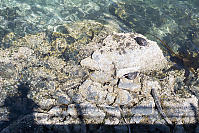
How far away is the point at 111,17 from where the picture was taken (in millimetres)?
9102

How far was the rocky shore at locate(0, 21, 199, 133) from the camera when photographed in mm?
4902

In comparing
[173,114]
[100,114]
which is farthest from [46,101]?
[173,114]

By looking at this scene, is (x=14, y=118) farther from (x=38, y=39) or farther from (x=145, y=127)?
(x=145, y=127)

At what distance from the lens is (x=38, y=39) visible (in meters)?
6.93

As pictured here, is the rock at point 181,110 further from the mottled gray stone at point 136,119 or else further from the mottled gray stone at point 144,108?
the mottled gray stone at point 136,119

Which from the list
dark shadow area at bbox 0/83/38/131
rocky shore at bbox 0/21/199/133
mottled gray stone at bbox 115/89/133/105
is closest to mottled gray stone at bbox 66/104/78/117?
rocky shore at bbox 0/21/199/133

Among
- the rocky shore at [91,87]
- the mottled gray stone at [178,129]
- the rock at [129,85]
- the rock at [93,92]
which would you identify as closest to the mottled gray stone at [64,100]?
the rocky shore at [91,87]

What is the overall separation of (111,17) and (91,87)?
497cm

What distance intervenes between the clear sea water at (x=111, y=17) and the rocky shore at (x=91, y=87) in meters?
1.32

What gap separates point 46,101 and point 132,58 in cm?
312

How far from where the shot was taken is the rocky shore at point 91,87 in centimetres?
490

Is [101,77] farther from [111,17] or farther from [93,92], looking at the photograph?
[111,17]

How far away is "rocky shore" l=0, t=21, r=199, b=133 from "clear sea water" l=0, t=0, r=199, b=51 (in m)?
1.32

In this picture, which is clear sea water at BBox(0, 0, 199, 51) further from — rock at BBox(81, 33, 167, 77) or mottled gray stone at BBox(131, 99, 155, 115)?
mottled gray stone at BBox(131, 99, 155, 115)
